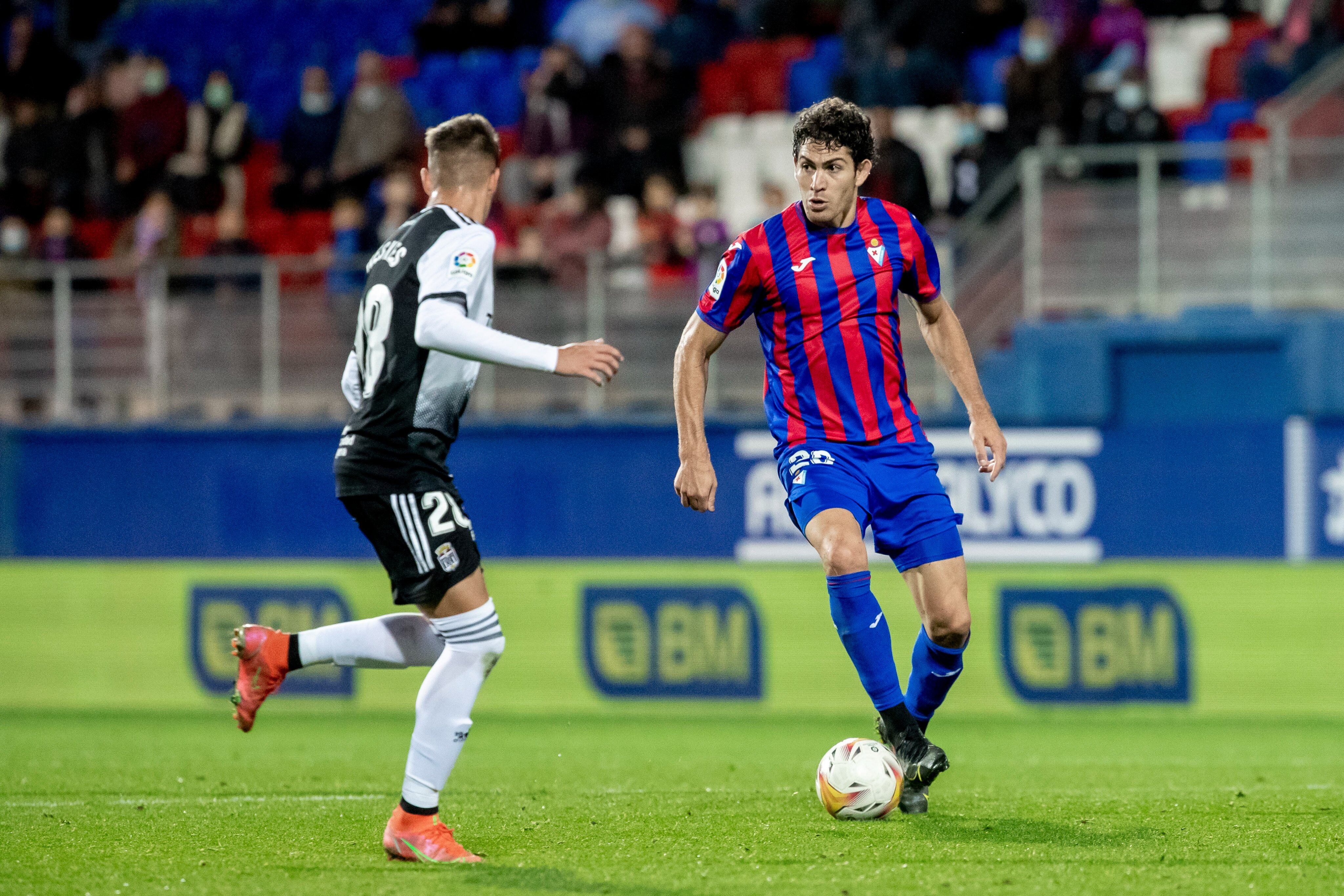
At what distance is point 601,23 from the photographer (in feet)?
53.2

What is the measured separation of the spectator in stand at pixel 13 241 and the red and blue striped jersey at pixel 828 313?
1100 cm

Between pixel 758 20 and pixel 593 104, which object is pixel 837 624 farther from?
pixel 758 20

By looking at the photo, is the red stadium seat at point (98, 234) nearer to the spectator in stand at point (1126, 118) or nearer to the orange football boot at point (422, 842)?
the spectator in stand at point (1126, 118)

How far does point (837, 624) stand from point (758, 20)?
11.4 metres

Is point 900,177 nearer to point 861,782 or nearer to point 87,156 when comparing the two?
point 87,156

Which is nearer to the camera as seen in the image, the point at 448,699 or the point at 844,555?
the point at 448,699


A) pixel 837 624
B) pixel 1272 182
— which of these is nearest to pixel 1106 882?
pixel 837 624

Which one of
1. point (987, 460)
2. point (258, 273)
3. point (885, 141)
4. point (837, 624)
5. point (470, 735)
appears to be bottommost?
point (470, 735)

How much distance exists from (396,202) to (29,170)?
434cm

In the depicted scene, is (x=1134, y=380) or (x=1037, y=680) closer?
(x=1037, y=680)

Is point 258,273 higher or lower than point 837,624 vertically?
higher

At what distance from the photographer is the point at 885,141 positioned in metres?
12.9

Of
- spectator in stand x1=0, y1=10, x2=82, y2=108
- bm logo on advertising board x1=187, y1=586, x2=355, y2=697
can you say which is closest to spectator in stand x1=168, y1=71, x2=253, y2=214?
spectator in stand x1=0, y1=10, x2=82, y2=108

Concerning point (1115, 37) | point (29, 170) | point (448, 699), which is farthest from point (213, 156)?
point (448, 699)
